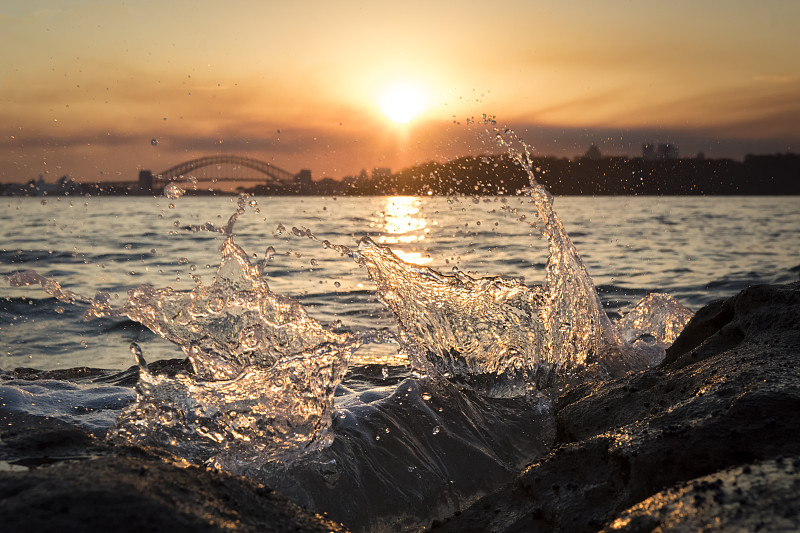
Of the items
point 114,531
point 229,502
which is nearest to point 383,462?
point 229,502

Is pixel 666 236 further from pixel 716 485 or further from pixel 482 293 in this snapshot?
pixel 716 485

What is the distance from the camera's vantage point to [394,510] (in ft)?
9.44

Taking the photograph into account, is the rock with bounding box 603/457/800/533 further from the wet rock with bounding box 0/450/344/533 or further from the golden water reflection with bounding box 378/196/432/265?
the golden water reflection with bounding box 378/196/432/265

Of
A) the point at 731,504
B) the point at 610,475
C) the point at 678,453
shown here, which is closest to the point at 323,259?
the point at 610,475

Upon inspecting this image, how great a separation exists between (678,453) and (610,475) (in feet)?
0.77

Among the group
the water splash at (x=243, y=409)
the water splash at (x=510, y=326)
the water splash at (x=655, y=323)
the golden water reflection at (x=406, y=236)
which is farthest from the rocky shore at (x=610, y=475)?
the golden water reflection at (x=406, y=236)

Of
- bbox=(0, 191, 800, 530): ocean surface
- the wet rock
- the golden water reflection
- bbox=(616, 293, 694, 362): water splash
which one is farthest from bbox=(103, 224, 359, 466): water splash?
the golden water reflection

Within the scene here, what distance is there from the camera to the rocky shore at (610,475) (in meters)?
1.55

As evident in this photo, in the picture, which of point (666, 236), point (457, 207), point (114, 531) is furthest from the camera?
point (457, 207)

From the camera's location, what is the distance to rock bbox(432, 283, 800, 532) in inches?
62.1

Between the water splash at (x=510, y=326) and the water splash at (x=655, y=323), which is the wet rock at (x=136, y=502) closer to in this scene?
the water splash at (x=510, y=326)

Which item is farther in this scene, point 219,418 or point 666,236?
point 666,236

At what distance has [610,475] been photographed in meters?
2.14

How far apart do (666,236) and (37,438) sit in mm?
16195
